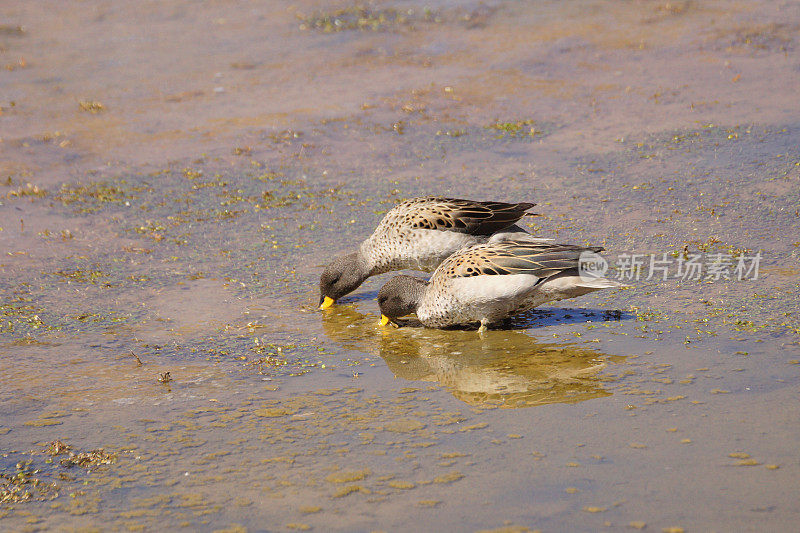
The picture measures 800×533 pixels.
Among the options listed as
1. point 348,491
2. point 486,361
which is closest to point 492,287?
point 486,361

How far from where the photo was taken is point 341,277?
693 cm

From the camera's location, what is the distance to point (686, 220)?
7906 millimetres

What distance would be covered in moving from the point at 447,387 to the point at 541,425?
0.79 m

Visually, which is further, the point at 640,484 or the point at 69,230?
the point at 69,230

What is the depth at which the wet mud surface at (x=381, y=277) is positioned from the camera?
4.22 metres

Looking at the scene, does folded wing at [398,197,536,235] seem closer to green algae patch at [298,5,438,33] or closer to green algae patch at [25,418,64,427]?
green algae patch at [25,418,64,427]

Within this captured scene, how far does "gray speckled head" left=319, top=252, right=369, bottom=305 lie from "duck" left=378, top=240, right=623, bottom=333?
550 mm

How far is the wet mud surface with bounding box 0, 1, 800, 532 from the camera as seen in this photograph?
4223 mm

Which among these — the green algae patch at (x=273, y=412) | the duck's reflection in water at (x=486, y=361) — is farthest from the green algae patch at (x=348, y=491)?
the duck's reflection in water at (x=486, y=361)

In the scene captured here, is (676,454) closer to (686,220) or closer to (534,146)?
(686,220)

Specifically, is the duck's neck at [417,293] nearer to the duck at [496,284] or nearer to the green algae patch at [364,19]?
the duck at [496,284]

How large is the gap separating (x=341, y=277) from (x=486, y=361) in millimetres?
1629

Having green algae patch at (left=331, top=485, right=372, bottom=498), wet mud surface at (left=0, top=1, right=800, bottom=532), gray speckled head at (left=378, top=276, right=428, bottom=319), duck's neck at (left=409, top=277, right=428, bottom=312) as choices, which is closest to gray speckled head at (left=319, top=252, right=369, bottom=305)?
wet mud surface at (left=0, top=1, right=800, bottom=532)

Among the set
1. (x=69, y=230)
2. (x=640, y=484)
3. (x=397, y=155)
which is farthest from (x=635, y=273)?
(x=69, y=230)
